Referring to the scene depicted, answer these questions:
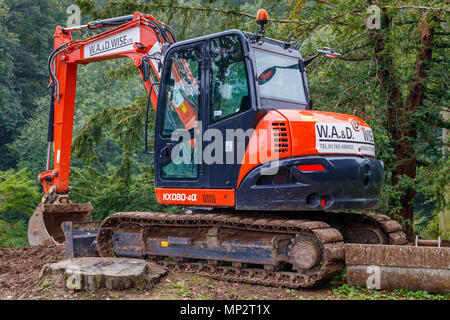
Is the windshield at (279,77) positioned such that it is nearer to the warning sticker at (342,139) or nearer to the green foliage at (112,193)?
the warning sticker at (342,139)

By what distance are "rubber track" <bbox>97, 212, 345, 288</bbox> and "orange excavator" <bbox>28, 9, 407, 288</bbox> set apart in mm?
14

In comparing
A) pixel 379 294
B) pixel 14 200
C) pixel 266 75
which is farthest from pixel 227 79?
pixel 14 200

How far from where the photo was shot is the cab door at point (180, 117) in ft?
21.1

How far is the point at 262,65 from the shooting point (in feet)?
20.2

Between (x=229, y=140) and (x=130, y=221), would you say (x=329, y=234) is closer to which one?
(x=229, y=140)

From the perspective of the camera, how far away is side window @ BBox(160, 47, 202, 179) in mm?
6480

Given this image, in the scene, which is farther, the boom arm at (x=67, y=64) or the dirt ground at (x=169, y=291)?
the boom arm at (x=67, y=64)

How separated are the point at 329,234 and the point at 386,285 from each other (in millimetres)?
804

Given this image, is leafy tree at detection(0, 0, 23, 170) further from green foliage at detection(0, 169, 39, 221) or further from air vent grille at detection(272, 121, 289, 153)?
air vent grille at detection(272, 121, 289, 153)

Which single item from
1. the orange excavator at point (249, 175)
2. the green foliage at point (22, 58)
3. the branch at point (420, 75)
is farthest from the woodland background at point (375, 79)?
the green foliage at point (22, 58)

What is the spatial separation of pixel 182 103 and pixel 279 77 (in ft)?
4.22

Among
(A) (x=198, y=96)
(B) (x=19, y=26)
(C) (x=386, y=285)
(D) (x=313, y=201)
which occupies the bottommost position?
(C) (x=386, y=285)

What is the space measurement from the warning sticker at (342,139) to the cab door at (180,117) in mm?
1516

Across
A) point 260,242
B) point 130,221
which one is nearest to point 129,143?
point 130,221
